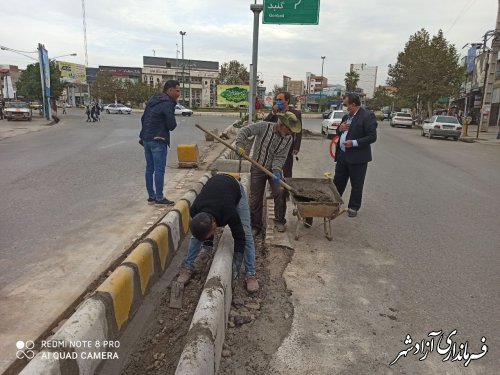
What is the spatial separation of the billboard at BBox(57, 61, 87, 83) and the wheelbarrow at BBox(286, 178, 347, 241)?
78037mm

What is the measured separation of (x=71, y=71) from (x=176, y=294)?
287ft

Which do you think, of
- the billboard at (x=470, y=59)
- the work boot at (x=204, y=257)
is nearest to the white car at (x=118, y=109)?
the billboard at (x=470, y=59)

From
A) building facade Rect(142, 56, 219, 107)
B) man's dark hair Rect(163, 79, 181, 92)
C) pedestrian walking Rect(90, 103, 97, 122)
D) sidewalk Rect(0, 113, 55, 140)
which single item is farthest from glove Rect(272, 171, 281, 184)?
building facade Rect(142, 56, 219, 107)

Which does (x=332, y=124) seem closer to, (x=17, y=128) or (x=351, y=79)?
(x=17, y=128)

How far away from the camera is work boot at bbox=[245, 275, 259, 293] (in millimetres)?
3680

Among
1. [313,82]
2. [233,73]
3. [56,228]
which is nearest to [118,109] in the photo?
[233,73]

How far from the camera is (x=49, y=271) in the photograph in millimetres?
3973

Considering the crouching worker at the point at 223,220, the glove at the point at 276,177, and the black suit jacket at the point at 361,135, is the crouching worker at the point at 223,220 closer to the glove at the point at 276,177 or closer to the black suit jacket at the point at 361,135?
the glove at the point at 276,177

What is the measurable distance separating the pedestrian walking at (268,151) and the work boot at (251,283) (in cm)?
143

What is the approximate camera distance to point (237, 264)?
382 centimetres

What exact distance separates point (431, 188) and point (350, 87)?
71.8 meters

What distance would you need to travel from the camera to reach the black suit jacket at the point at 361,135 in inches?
224

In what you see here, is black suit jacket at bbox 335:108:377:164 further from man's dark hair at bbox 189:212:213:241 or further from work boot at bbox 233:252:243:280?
man's dark hair at bbox 189:212:213:241

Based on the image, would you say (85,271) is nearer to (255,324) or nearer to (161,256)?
(161,256)
